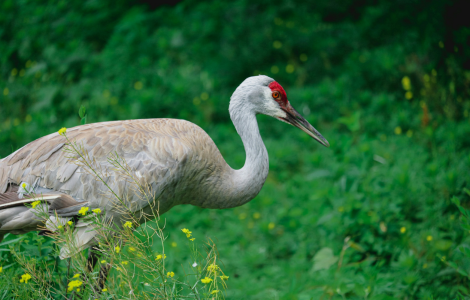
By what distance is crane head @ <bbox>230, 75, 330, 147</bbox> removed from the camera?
3254mm

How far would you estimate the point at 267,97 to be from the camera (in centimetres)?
330

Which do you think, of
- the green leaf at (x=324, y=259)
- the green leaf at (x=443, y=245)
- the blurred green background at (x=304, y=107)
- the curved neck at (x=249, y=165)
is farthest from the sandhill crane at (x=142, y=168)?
the green leaf at (x=443, y=245)

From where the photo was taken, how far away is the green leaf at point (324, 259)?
3485 mm

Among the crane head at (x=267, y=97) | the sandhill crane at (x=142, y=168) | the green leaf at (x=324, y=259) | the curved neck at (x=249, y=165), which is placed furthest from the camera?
the green leaf at (x=324, y=259)

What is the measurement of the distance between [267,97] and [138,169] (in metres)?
1.11

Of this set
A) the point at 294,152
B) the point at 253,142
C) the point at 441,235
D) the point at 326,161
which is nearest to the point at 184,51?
the point at 294,152

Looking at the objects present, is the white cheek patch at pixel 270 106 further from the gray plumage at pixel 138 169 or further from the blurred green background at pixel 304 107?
the blurred green background at pixel 304 107

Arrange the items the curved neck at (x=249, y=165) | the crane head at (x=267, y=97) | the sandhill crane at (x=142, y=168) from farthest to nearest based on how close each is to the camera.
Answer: the crane head at (x=267, y=97)
the curved neck at (x=249, y=165)
the sandhill crane at (x=142, y=168)

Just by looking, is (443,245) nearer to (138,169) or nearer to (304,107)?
(138,169)

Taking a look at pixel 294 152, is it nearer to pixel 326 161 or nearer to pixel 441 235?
pixel 326 161

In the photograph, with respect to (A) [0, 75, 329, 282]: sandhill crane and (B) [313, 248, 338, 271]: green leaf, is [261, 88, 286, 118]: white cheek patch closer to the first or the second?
(A) [0, 75, 329, 282]: sandhill crane

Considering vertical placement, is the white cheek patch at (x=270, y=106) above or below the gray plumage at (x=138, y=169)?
above

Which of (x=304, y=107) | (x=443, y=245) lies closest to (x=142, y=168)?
(x=443, y=245)

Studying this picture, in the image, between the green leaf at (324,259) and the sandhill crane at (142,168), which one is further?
the green leaf at (324,259)
